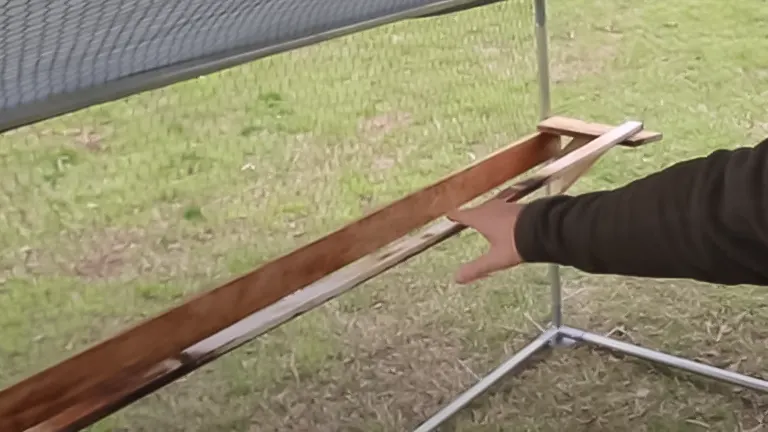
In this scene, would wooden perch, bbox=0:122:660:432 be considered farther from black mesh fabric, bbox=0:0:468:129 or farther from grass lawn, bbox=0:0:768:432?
grass lawn, bbox=0:0:768:432

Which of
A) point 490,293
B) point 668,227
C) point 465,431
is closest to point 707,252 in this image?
point 668,227

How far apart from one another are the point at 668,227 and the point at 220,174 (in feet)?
5.16

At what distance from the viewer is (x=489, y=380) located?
1.60 metres

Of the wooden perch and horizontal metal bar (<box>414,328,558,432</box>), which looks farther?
horizontal metal bar (<box>414,328,558,432</box>)

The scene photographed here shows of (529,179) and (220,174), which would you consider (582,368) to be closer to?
(529,179)

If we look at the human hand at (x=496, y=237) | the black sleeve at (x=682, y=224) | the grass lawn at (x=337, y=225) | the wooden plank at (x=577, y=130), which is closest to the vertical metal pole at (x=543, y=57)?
the wooden plank at (x=577, y=130)

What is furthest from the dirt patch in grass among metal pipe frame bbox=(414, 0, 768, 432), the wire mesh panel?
metal pipe frame bbox=(414, 0, 768, 432)

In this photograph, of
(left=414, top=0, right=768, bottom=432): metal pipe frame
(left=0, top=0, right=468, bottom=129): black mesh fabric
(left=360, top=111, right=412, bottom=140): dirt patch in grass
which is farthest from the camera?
(left=360, top=111, right=412, bottom=140): dirt patch in grass

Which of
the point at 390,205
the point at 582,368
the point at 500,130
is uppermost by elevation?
the point at 390,205

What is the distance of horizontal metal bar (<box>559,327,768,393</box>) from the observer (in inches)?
61.4

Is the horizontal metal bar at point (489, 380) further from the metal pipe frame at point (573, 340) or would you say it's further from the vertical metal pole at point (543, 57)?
the vertical metal pole at point (543, 57)

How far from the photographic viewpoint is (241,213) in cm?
215

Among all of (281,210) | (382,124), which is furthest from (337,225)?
(382,124)

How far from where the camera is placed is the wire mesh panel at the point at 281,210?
156cm
